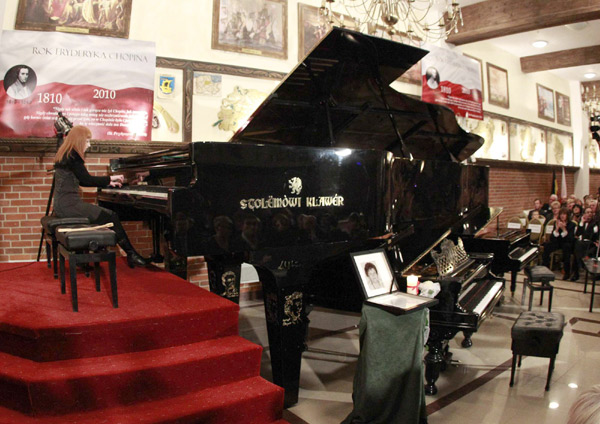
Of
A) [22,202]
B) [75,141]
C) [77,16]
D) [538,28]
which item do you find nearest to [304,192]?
[75,141]

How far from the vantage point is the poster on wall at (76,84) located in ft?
14.1

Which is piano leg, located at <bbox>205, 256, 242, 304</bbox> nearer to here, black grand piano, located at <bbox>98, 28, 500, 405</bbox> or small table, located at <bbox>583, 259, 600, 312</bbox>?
black grand piano, located at <bbox>98, 28, 500, 405</bbox>

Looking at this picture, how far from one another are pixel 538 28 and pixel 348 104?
5.30 meters

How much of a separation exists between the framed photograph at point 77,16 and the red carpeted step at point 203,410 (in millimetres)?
3633

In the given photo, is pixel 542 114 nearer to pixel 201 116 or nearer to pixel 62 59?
pixel 201 116

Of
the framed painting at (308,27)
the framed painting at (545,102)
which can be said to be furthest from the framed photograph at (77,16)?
the framed painting at (545,102)

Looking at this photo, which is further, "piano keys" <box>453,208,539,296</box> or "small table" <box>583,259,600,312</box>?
"small table" <box>583,259,600,312</box>

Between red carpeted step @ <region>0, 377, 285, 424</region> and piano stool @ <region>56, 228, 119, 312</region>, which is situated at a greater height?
piano stool @ <region>56, 228, 119, 312</region>

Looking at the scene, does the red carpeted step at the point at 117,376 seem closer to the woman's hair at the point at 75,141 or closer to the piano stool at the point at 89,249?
the piano stool at the point at 89,249

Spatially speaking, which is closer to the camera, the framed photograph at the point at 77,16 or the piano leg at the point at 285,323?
the piano leg at the point at 285,323

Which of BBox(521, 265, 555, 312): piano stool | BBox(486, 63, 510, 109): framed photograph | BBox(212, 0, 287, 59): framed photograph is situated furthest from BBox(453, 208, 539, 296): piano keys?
BBox(486, 63, 510, 109): framed photograph

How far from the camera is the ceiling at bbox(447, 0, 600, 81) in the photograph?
22.4 ft

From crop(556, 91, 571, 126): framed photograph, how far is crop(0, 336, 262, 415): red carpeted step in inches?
475

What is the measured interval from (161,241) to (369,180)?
2.14 m
